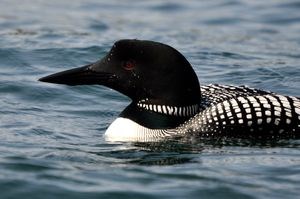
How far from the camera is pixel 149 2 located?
567 inches

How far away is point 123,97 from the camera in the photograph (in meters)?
8.77

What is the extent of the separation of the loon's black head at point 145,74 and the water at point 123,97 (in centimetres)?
36

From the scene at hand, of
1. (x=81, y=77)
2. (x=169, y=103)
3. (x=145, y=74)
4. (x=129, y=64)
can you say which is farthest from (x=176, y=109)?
(x=81, y=77)

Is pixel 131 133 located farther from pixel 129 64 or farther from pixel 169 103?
pixel 129 64

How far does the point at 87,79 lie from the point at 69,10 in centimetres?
644

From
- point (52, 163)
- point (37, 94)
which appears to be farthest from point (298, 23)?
point (52, 163)

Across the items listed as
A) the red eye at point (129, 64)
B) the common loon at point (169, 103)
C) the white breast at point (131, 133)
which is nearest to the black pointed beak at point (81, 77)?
the common loon at point (169, 103)

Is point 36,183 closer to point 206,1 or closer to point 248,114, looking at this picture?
point 248,114

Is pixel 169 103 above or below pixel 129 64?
below

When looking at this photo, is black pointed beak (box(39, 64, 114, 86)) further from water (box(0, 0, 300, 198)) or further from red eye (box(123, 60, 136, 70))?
water (box(0, 0, 300, 198))

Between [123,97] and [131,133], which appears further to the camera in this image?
[123,97]

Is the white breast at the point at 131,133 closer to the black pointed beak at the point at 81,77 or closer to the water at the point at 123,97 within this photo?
the water at the point at 123,97

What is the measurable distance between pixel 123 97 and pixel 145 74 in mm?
1845

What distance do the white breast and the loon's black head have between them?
0.18 metres
